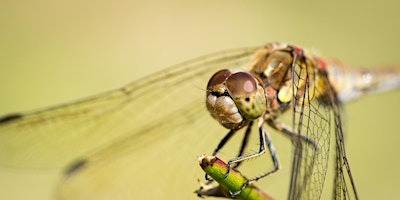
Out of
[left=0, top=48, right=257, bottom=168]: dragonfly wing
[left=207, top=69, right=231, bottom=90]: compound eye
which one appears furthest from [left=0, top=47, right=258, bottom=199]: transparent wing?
[left=207, top=69, right=231, bottom=90]: compound eye

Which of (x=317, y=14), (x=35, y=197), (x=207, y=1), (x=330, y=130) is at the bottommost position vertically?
(x=330, y=130)

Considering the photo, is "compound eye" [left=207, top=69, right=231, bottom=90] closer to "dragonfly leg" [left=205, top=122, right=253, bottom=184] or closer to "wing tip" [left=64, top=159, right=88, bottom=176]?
"dragonfly leg" [left=205, top=122, right=253, bottom=184]

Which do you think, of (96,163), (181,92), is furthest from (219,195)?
(96,163)

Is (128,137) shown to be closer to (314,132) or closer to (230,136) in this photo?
(230,136)

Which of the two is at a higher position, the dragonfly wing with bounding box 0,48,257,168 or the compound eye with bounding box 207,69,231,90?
the dragonfly wing with bounding box 0,48,257,168

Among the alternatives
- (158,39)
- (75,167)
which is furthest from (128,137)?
(158,39)

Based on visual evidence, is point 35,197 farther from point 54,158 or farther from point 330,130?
point 330,130

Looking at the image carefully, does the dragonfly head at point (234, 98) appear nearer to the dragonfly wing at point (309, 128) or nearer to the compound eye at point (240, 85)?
the compound eye at point (240, 85)
